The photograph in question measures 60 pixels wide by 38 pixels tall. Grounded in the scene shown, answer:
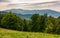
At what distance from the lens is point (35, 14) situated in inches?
994

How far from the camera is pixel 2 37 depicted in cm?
730

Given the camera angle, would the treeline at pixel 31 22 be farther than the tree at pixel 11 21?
No

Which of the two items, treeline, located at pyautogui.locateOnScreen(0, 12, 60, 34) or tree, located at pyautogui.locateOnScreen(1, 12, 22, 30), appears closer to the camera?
treeline, located at pyautogui.locateOnScreen(0, 12, 60, 34)

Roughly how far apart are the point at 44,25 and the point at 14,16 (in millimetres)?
6000

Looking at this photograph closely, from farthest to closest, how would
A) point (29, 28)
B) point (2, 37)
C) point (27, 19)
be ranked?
point (27, 19), point (29, 28), point (2, 37)

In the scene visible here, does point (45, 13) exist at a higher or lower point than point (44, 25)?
higher

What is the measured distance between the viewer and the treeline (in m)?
23.8

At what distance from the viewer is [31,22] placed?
26.0 meters

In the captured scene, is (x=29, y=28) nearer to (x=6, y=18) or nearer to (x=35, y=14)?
(x=35, y=14)

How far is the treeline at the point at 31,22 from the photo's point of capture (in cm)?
2378

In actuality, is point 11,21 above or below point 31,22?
above

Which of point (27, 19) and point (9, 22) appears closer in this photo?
point (9, 22)

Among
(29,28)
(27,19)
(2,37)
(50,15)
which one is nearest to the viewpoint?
(2,37)

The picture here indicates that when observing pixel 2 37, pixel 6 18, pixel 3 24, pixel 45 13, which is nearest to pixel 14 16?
pixel 6 18
